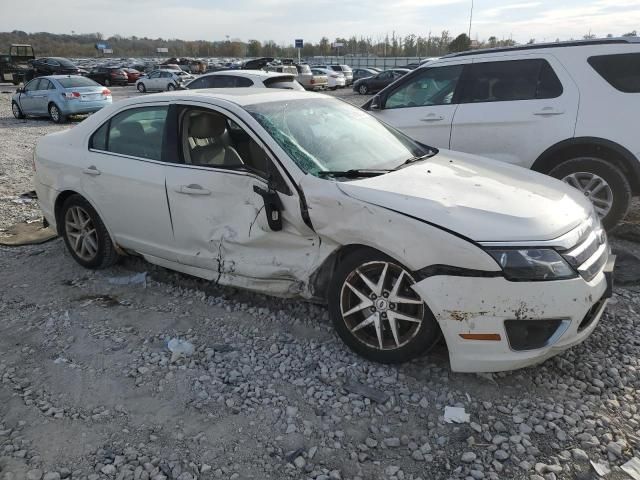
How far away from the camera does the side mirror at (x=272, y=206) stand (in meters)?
3.33

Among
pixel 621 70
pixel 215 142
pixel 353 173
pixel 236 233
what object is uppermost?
pixel 621 70

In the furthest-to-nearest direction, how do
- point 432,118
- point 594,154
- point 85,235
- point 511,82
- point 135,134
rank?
point 432,118 < point 511,82 < point 594,154 < point 85,235 < point 135,134

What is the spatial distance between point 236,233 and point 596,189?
3708mm

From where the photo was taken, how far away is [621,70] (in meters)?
5.00

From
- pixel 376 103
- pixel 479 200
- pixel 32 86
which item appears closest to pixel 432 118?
pixel 376 103

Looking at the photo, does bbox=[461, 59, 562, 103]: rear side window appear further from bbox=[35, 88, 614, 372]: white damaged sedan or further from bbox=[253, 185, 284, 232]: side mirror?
bbox=[253, 185, 284, 232]: side mirror

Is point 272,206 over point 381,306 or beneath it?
over

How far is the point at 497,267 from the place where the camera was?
263cm

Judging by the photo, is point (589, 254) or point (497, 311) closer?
point (497, 311)

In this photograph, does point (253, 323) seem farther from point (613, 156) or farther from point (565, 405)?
point (613, 156)

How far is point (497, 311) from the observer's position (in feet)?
8.75

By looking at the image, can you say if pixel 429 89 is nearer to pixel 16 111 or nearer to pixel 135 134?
pixel 135 134

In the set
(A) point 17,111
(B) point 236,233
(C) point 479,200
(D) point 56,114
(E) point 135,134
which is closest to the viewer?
(C) point 479,200

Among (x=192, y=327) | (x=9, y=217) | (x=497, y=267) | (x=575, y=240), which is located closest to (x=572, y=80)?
(x=575, y=240)
